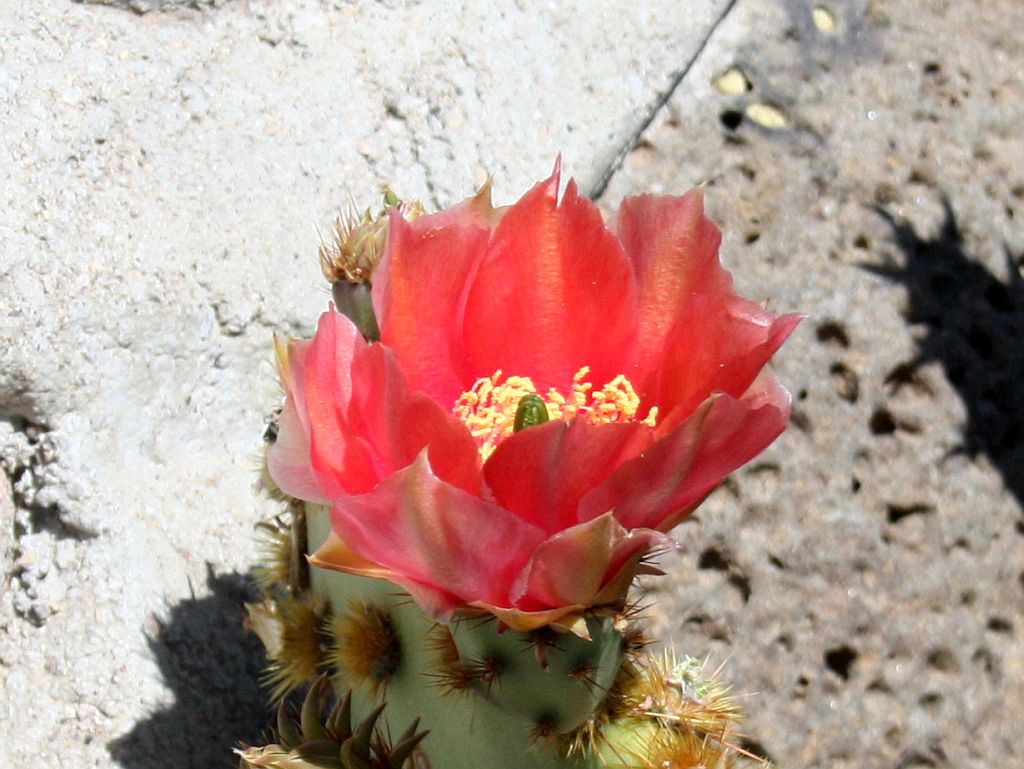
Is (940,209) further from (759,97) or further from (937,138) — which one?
(759,97)

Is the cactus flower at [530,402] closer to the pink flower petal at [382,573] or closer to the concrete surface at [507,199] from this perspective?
the pink flower petal at [382,573]

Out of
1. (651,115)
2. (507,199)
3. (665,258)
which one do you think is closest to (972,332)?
(651,115)

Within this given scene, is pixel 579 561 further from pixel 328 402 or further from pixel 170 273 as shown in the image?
pixel 170 273

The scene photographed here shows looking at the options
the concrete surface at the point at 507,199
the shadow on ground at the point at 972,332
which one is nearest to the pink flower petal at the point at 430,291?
the concrete surface at the point at 507,199

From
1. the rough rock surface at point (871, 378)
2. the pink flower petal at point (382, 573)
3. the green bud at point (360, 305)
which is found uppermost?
the green bud at point (360, 305)

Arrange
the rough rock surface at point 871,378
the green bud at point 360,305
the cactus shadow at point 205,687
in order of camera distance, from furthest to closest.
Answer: the rough rock surface at point 871,378 → the cactus shadow at point 205,687 → the green bud at point 360,305

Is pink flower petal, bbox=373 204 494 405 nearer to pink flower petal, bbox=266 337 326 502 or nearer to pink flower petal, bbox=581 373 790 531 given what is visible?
pink flower petal, bbox=266 337 326 502
